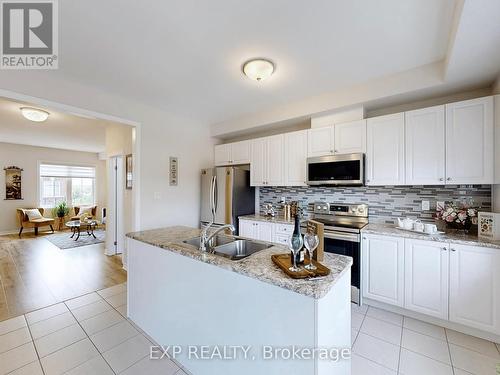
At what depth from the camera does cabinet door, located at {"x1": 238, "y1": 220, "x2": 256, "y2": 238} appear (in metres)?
3.50

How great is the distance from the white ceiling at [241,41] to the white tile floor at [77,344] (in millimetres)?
2648

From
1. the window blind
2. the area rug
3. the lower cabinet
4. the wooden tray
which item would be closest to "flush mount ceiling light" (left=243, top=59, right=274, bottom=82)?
the wooden tray

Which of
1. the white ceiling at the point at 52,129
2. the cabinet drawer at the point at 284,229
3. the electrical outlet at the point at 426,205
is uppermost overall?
the white ceiling at the point at 52,129

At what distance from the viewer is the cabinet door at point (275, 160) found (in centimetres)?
349

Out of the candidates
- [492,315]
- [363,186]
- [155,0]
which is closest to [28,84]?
[155,0]

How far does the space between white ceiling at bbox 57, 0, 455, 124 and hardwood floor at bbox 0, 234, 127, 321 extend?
2684mm

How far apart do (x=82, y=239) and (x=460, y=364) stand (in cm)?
728

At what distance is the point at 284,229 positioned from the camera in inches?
125

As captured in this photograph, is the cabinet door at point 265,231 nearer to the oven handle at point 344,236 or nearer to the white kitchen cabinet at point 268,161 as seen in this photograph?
the white kitchen cabinet at point 268,161

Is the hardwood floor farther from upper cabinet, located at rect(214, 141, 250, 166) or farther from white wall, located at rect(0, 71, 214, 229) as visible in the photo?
upper cabinet, located at rect(214, 141, 250, 166)

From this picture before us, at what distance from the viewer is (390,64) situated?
7.38ft

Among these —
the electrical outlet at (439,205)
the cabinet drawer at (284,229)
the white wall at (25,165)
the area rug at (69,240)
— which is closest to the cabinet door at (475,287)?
the electrical outlet at (439,205)

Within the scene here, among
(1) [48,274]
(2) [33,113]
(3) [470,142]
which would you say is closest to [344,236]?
(3) [470,142]

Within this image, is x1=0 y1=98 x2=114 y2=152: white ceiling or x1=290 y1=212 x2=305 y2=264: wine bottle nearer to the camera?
x1=290 y1=212 x2=305 y2=264: wine bottle
